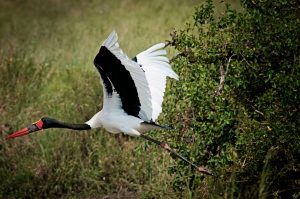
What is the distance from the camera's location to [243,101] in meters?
7.00

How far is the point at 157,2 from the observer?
14.9 m

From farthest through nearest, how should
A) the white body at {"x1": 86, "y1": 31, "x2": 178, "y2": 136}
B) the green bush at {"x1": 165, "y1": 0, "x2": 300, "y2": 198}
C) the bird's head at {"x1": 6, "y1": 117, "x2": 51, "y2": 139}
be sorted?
1. the bird's head at {"x1": 6, "y1": 117, "x2": 51, "y2": 139}
2. the white body at {"x1": 86, "y1": 31, "x2": 178, "y2": 136}
3. the green bush at {"x1": 165, "y1": 0, "x2": 300, "y2": 198}

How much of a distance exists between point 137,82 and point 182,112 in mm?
651

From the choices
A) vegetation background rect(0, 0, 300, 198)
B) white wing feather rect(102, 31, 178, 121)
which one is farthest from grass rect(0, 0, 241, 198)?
white wing feather rect(102, 31, 178, 121)

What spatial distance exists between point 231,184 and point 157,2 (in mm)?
8396

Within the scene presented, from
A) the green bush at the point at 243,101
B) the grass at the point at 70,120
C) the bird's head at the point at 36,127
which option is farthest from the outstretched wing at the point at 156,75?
the bird's head at the point at 36,127

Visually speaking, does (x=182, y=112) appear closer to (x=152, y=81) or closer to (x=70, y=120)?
(x=152, y=81)

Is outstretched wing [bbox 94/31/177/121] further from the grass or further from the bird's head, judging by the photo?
the bird's head

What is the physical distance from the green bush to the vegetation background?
0.4 inches

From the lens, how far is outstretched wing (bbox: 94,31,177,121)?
22.5 ft

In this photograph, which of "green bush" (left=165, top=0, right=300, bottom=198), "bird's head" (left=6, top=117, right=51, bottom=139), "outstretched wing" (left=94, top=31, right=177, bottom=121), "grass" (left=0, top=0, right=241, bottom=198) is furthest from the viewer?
"grass" (left=0, top=0, right=241, bottom=198)

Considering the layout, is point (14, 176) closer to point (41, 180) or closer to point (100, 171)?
point (41, 180)

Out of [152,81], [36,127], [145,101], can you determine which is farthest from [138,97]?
[36,127]

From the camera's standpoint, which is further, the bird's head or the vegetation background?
the bird's head
